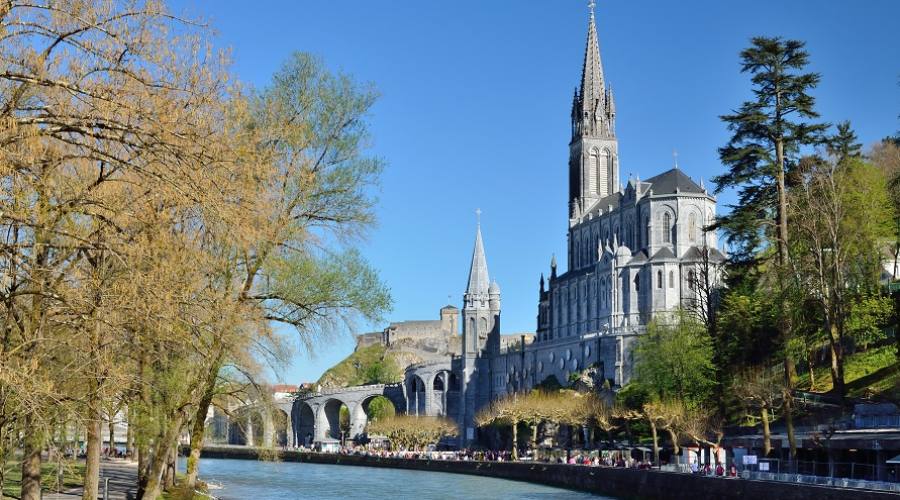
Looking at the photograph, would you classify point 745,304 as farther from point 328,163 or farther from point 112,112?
point 112,112

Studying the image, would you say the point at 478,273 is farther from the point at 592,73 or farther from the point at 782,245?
the point at 782,245

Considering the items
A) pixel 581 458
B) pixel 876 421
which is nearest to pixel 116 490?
pixel 876 421

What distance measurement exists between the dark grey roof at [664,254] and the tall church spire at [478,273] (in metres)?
36.1

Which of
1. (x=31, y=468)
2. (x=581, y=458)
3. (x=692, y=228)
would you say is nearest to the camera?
(x=31, y=468)

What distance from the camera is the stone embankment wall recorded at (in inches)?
1192

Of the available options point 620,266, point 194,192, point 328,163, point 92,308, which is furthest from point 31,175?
point 620,266

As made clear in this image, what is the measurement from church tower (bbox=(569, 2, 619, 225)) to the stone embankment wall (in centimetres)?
4045

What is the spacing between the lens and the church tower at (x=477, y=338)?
12262 cm

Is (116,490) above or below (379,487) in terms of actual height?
above

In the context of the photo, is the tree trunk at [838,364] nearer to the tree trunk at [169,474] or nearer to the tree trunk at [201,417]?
the tree trunk at [169,474]

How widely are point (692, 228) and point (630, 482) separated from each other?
53605 millimetres

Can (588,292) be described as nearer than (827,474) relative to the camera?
No

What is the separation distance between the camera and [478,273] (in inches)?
5172

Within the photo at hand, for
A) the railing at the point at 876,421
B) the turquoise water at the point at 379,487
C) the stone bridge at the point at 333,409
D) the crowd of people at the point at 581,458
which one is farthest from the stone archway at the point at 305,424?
the railing at the point at 876,421
